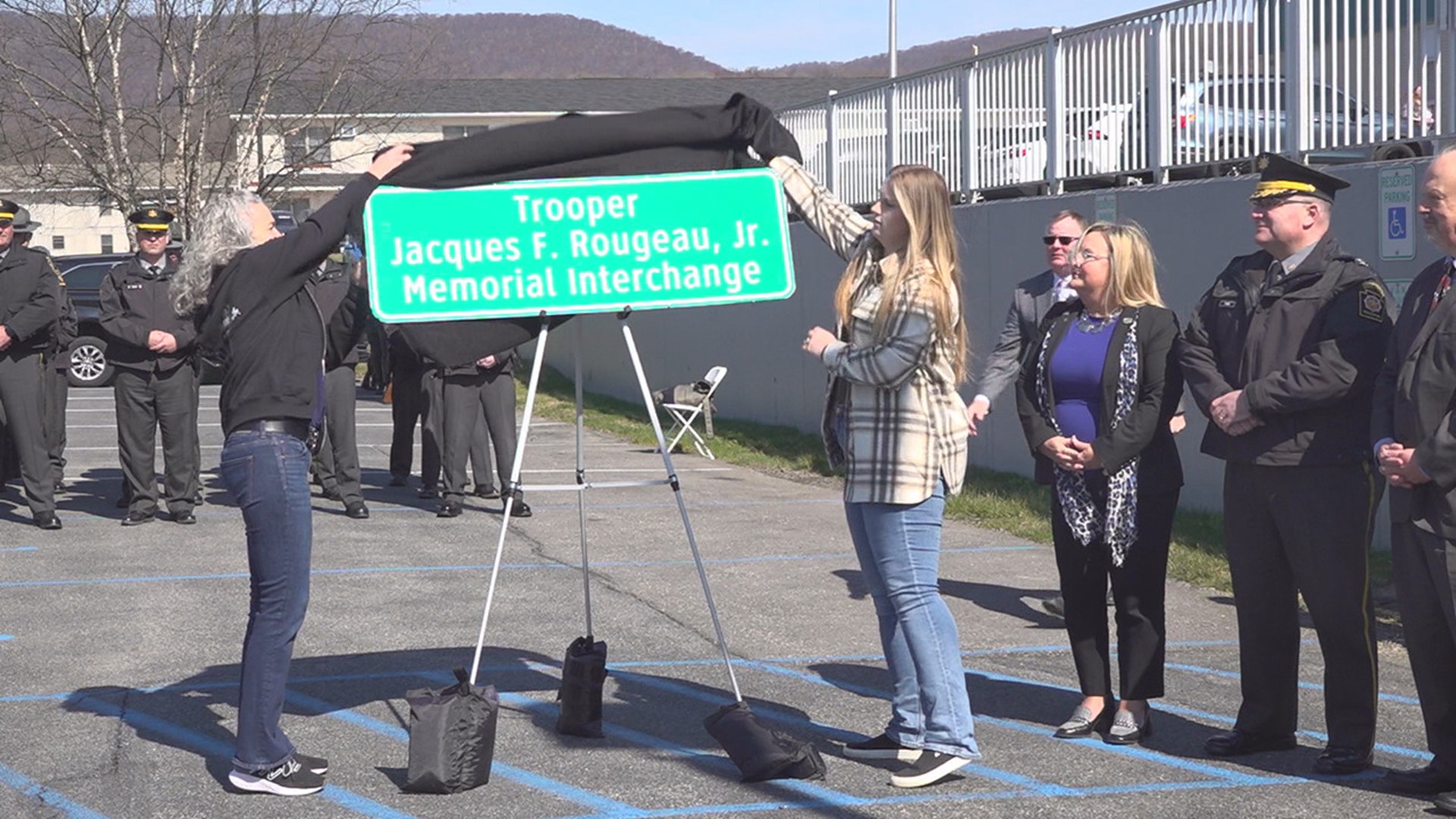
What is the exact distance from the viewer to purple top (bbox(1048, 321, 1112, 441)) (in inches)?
243

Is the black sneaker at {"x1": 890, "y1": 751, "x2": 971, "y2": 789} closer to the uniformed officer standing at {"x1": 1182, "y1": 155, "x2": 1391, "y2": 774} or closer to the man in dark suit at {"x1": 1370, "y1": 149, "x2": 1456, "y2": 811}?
the uniformed officer standing at {"x1": 1182, "y1": 155, "x2": 1391, "y2": 774}

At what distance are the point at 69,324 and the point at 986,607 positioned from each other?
6.77m

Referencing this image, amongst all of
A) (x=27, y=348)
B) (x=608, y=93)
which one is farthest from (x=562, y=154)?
(x=608, y=93)

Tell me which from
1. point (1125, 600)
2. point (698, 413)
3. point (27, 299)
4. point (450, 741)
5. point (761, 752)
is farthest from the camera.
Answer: point (698, 413)

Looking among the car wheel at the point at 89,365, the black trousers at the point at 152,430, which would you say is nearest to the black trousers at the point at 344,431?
the black trousers at the point at 152,430

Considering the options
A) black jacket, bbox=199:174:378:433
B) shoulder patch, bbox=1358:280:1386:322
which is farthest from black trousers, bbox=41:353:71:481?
shoulder patch, bbox=1358:280:1386:322

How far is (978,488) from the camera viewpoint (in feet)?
42.6

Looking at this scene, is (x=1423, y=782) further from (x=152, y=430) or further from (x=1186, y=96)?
(x=152, y=430)

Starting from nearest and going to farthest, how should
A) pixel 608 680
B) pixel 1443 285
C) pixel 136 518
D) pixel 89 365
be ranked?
pixel 1443 285
pixel 608 680
pixel 136 518
pixel 89 365

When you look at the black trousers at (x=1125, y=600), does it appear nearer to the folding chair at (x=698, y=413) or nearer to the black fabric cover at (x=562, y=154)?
the black fabric cover at (x=562, y=154)

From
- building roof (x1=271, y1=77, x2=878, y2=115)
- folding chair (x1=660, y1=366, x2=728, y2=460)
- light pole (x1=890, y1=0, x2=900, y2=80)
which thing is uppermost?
building roof (x1=271, y1=77, x2=878, y2=115)

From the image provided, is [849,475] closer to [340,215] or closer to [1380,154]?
[340,215]

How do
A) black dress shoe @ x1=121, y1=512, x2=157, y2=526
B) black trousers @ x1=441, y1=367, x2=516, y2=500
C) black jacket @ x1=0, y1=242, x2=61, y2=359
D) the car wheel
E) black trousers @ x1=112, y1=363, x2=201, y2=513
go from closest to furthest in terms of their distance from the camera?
black jacket @ x1=0, y1=242, x2=61, y2=359 → black trousers @ x1=112, y1=363, x2=201, y2=513 → black dress shoe @ x1=121, y1=512, x2=157, y2=526 → black trousers @ x1=441, y1=367, x2=516, y2=500 → the car wheel

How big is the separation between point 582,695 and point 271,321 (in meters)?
1.77
